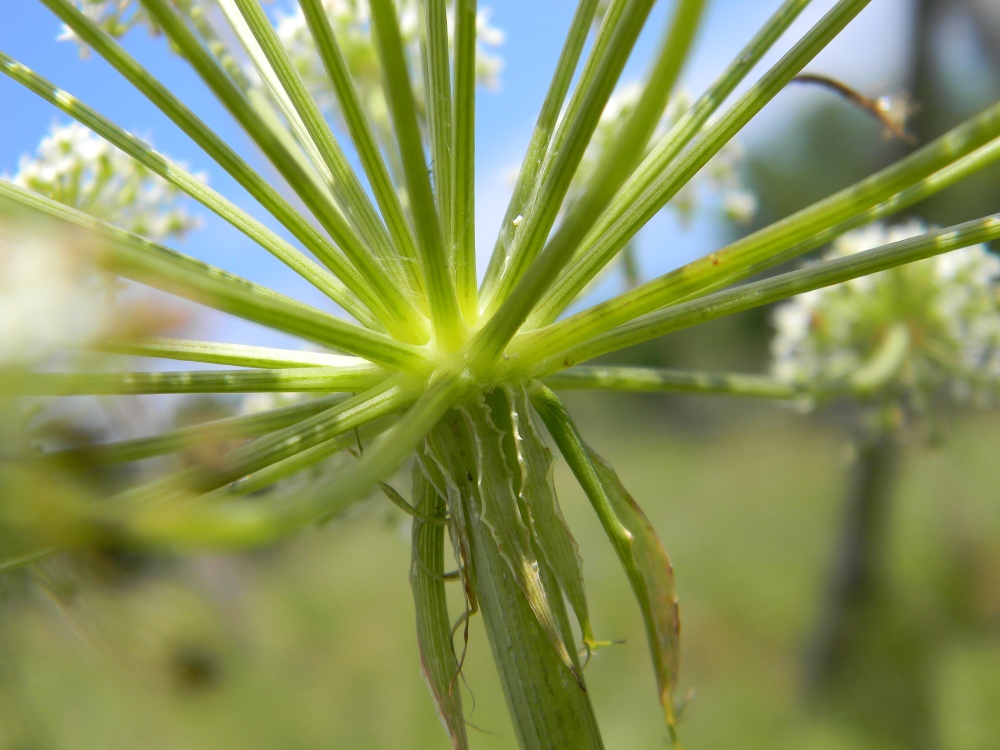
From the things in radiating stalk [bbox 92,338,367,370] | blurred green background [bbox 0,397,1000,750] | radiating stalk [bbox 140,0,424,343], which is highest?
radiating stalk [bbox 140,0,424,343]

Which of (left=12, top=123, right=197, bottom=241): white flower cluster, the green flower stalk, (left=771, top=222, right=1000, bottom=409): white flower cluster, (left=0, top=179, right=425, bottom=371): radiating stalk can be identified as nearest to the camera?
(left=0, top=179, right=425, bottom=371): radiating stalk

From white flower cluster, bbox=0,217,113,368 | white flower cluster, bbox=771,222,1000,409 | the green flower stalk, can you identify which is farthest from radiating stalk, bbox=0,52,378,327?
white flower cluster, bbox=771,222,1000,409

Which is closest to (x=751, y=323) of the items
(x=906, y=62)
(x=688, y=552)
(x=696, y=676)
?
(x=688, y=552)

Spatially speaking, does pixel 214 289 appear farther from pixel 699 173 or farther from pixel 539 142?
pixel 699 173

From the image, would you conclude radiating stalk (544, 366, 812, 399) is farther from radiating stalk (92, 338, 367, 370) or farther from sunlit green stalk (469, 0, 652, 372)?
radiating stalk (92, 338, 367, 370)

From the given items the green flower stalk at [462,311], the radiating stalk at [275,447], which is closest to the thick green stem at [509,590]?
the green flower stalk at [462,311]

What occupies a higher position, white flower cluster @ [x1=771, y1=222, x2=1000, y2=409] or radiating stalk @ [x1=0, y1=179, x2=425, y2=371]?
white flower cluster @ [x1=771, y1=222, x2=1000, y2=409]

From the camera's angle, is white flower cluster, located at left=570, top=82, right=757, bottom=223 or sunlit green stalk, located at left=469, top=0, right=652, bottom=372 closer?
sunlit green stalk, located at left=469, top=0, right=652, bottom=372

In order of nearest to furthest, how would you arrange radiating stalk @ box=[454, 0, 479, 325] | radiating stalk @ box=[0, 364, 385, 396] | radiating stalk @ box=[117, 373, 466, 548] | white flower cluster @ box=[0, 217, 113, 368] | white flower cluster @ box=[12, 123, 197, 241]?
radiating stalk @ box=[117, 373, 466, 548] < white flower cluster @ box=[0, 217, 113, 368] < radiating stalk @ box=[454, 0, 479, 325] < radiating stalk @ box=[0, 364, 385, 396] < white flower cluster @ box=[12, 123, 197, 241]
